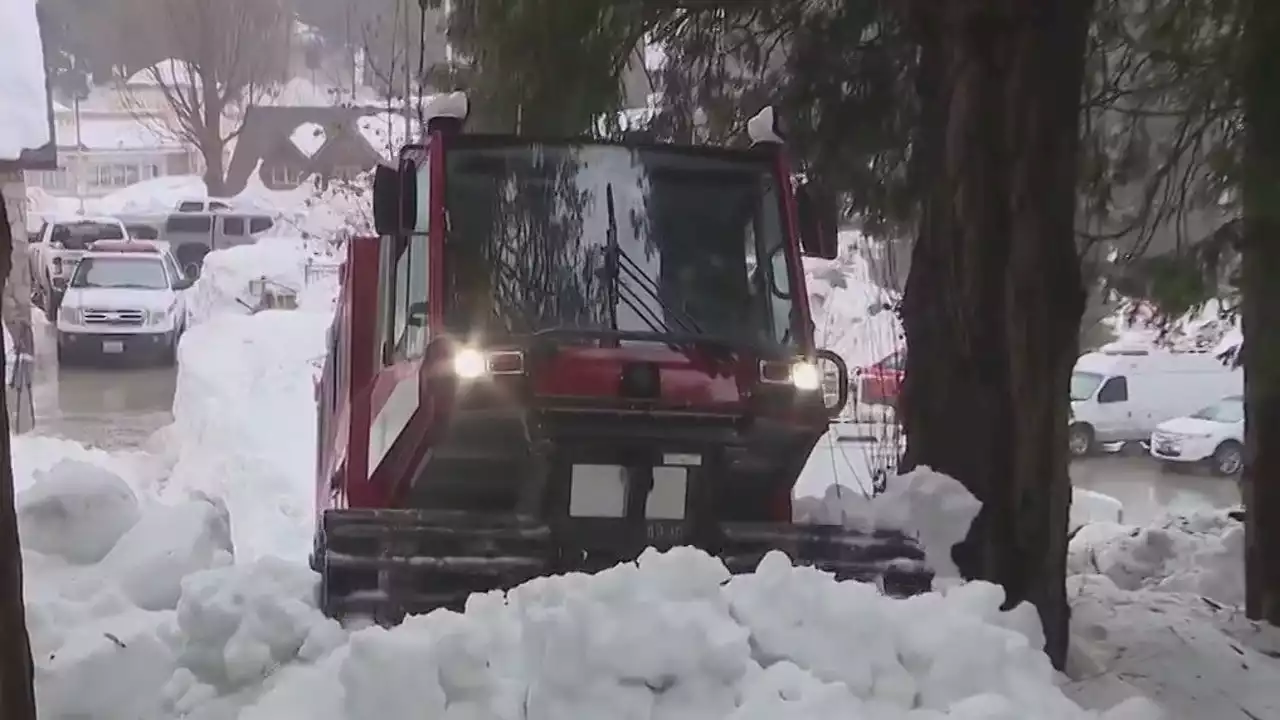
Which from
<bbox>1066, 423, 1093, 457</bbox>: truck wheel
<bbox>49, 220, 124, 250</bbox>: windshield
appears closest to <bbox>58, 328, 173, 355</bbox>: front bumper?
<bbox>49, 220, 124, 250</bbox>: windshield

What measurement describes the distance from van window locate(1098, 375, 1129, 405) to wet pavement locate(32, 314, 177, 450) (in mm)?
12979

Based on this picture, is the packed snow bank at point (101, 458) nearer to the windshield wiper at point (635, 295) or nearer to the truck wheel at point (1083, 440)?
the windshield wiper at point (635, 295)

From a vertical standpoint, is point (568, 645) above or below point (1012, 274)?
below

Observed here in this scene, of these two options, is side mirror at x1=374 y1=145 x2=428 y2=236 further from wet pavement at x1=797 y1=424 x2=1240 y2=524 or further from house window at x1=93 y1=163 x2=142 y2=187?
house window at x1=93 y1=163 x2=142 y2=187

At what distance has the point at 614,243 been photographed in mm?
5527

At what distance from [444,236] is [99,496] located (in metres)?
2.44

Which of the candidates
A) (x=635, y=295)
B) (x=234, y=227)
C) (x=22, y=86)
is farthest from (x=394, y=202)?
(x=234, y=227)

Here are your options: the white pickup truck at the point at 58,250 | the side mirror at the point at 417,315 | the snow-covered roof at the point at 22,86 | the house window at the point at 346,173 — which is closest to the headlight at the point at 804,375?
the side mirror at the point at 417,315

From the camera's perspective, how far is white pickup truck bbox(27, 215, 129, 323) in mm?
21562

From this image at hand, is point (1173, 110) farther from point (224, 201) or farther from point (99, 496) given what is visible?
point (224, 201)

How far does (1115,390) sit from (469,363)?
56.4 ft

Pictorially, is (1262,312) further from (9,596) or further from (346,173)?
(346,173)

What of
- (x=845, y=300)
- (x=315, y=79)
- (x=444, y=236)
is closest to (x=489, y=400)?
(x=444, y=236)

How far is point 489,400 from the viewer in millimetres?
5152
